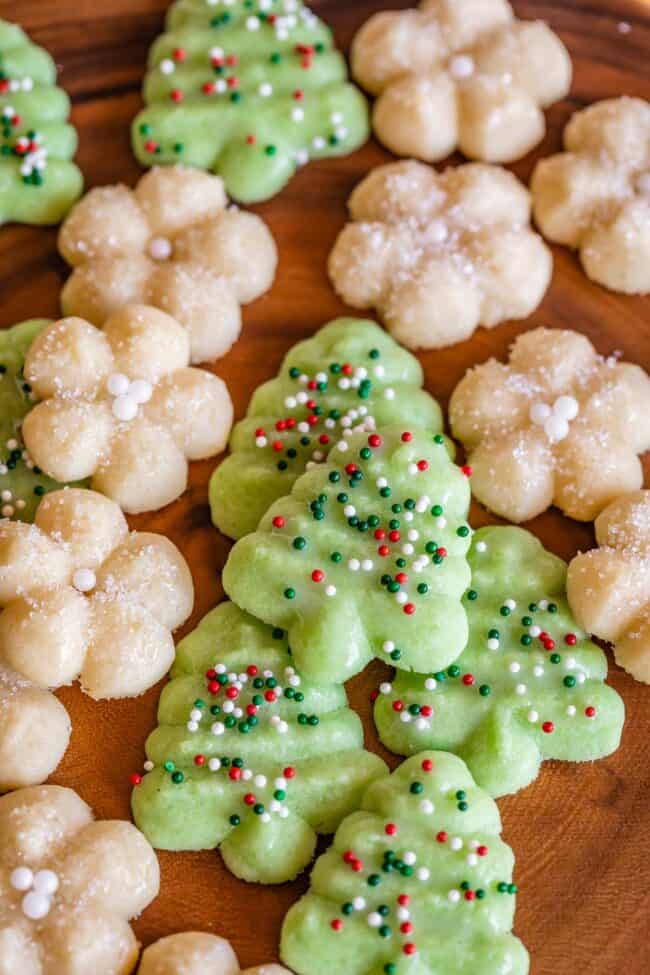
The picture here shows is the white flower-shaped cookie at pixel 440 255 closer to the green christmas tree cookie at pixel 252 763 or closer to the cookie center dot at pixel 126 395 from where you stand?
the cookie center dot at pixel 126 395

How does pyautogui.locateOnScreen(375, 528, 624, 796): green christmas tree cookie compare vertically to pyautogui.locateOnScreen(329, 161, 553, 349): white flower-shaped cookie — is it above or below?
below

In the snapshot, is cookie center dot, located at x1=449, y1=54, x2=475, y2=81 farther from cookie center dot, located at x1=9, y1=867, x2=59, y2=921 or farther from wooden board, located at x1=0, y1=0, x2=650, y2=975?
cookie center dot, located at x1=9, y1=867, x2=59, y2=921

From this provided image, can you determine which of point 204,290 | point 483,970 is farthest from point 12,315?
point 483,970

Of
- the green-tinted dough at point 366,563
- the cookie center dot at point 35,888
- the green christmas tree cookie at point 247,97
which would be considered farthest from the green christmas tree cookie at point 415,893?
the green christmas tree cookie at point 247,97

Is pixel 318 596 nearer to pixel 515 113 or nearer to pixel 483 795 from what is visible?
pixel 483 795

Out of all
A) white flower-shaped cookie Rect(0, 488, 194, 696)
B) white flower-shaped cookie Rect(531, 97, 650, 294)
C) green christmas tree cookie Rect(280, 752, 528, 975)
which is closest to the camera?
green christmas tree cookie Rect(280, 752, 528, 975)

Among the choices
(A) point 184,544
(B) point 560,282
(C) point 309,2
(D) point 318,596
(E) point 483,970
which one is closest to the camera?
(E) point 483,970

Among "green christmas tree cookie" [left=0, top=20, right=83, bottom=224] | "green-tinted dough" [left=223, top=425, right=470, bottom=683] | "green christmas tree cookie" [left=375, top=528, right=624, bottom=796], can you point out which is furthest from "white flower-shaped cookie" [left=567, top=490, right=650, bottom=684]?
"green christmas tree cookie" [left=0, top=20, right=83, bottom=224]
